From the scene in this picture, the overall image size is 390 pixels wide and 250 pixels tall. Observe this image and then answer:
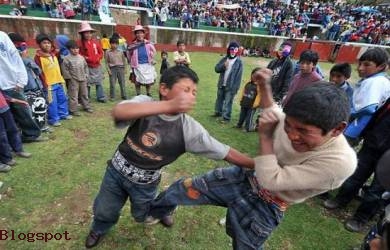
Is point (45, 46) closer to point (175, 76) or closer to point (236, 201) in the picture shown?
point (175, 76)

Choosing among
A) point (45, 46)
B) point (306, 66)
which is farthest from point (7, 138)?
point (306, 66)

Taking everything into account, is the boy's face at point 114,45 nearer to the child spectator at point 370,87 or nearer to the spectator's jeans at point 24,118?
the spectator's jeans at point 24,118

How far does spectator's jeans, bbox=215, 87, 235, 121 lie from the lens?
654 cm

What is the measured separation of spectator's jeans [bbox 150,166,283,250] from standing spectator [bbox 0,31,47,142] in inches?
123

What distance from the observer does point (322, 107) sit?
150cm

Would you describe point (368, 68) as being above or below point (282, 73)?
above

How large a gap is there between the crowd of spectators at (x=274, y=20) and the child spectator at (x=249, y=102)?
1463 cm

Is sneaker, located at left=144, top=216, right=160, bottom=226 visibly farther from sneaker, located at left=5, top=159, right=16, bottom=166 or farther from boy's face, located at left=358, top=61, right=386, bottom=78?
boy's face, located at left=358, top=61, right=386, bottom=78

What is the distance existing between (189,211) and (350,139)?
2.28 metres

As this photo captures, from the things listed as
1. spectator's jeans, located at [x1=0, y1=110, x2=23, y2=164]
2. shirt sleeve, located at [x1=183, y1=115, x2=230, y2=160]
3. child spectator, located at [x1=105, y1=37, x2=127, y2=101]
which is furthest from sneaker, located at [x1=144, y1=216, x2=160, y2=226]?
child spectator, located at [x1=105, y1=37, x2=127, y2=101]

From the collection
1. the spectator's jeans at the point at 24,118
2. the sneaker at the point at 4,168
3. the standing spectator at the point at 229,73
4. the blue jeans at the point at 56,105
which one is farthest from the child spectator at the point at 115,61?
the sneaker at the point at 4,168

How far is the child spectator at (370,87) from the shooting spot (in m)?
3.39

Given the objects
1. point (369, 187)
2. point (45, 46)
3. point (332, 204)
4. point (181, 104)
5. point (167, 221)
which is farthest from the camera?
point (45, 46)

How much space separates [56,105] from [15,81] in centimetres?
145
